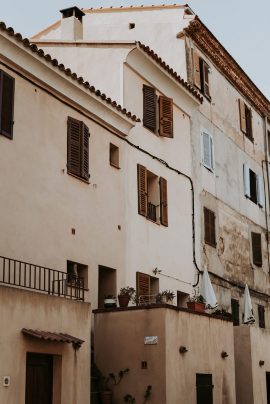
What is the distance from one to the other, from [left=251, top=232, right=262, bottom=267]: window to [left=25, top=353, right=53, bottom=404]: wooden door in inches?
643

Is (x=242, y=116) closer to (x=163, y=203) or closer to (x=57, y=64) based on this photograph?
(x=163, y=203)

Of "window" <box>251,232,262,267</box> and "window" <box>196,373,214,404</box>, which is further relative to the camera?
"window" <box>251,232,262,267</box>

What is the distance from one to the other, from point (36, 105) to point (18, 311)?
5814 millimetres

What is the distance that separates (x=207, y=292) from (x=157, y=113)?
6.06 meters

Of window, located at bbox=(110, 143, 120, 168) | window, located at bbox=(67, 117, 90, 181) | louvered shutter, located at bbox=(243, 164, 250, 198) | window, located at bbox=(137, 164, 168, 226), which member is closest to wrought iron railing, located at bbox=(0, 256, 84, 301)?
window, located at bbox=(67, 117, 90, 181)

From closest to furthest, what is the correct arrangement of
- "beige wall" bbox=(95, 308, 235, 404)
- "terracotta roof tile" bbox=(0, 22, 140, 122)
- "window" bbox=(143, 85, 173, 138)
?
"terracotta roof tile" bbox=(0, 22, 140, 122) → "beige wall" bbox=(95, 308, 235, 404) → "window" bbox=(143, 85, 173, 138)

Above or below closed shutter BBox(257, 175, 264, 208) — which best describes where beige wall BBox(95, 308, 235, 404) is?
below

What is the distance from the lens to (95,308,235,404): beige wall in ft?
54.1

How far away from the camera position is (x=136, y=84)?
22234 millimetres

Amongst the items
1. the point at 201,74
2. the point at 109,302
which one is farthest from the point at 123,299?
the point at 201,74

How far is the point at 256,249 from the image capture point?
29.8 m

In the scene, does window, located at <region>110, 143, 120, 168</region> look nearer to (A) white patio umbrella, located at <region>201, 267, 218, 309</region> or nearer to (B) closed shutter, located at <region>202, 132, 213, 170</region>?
(A) white patio umbrella, located at <region>201, 267, 218, 309</region>

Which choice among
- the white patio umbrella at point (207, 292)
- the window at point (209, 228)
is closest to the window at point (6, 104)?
the white patio umbrella at point (207, 292)

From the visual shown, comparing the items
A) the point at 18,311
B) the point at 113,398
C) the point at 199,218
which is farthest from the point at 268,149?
the point at 18,311
